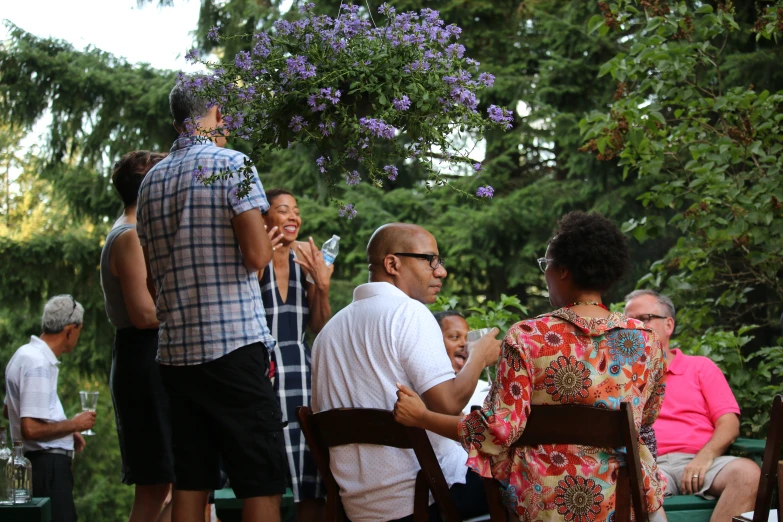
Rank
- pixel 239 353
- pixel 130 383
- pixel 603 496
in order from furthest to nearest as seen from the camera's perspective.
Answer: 1. pixel 130 383
2. pixel 239 353
3. pixel 603 496

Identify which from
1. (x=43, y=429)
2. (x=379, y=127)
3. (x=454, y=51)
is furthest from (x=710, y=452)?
(x=43, y=429)

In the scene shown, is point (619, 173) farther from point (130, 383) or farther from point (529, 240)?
point (130, 383)

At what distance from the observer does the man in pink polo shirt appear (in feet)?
11.8

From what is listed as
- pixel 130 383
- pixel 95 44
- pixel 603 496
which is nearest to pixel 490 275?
pixel 95 44

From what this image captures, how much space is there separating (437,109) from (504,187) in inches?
303

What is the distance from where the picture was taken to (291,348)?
357cm

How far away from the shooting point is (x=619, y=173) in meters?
8.51

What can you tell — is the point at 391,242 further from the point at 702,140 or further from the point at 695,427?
the point at 702,140

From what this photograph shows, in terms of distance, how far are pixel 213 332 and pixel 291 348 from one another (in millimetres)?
1081

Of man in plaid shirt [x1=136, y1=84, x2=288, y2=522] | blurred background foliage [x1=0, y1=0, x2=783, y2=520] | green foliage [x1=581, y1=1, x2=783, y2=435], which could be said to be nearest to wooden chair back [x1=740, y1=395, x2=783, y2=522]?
man in plaid shirt [x1=136, y1=84, x2=288, y2=522]

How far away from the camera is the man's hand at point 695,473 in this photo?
365 cm

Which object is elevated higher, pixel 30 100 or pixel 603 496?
pixel 30 100

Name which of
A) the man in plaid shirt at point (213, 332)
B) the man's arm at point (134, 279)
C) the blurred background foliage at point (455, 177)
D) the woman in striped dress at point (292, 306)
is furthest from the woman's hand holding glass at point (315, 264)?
the blurred background foliage at point (455, 177)

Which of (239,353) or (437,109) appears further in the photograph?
(239,353)
